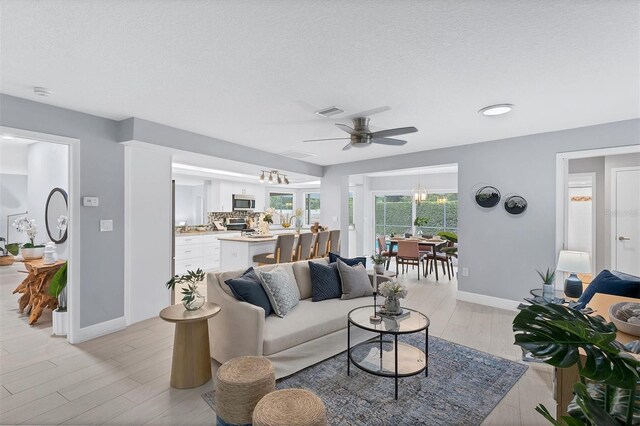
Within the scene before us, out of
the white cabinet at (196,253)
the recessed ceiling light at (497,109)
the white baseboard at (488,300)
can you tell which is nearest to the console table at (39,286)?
the white cabinet at (196,253)

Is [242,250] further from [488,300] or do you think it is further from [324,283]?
[488,300]

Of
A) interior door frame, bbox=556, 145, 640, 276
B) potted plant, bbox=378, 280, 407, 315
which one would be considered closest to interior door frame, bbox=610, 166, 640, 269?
interior door frame, bbox=556, 145, 640, 276

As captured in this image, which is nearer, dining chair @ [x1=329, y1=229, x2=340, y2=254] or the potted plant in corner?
the potted plant in corner

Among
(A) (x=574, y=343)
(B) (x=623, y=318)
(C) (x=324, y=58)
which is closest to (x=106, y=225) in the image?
(C) (x=324, y=58)

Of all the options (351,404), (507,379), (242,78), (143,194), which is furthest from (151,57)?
(507,379)

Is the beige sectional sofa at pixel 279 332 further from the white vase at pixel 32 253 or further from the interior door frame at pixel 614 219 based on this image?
the interior door frame at pixel 614 219

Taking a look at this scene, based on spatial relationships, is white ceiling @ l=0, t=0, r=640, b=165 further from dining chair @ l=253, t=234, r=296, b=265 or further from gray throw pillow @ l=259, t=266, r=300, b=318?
dining chair @ l=253, t=234, r=296, b=265

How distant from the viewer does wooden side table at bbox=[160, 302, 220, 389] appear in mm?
2412

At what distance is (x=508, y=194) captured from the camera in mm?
4426

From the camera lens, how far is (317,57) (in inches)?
83.0

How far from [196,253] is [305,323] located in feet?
15.8

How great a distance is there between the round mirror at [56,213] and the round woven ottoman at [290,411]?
15.8 feet

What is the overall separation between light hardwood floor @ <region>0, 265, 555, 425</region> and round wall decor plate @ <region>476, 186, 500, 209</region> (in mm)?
1614

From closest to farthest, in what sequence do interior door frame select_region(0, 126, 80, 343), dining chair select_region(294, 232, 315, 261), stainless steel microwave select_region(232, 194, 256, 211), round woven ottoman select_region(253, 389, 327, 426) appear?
round woven ottoman select_region(253, 389, 327, 426) → interior door frame select_region(0, 126, 80, 343) → dining chair select_region(294, 232, 315, 261) → stainless steel microwave select_region(232, 194, 256, 211)
